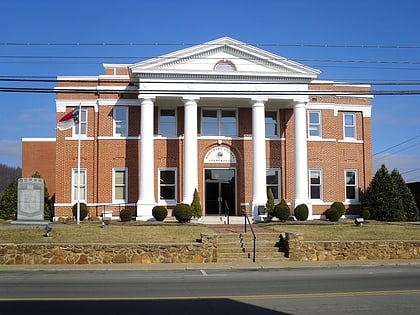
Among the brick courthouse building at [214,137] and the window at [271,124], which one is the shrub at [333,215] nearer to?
the brick courthouse building at [214,137]

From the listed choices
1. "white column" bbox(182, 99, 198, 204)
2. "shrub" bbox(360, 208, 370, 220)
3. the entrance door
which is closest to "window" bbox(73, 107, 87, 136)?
"white column" bbox(182, 99, 198, 204)

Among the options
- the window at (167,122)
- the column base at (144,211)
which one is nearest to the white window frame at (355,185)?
the window at (167,122)

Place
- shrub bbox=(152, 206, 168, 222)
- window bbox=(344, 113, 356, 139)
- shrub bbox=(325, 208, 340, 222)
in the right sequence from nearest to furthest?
shrub bbox=(152, 206, 168, 222) < shrub bbox=(325, 208, 340, 222) < window bbox=(344, 113, 356, 139)

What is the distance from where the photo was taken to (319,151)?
3850 cm

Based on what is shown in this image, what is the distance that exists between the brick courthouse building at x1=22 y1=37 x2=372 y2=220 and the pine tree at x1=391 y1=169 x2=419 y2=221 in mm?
2277

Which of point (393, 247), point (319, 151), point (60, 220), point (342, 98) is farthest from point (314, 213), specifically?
point (60, 220)

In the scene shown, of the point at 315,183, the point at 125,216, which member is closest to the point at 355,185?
the point at 315,183

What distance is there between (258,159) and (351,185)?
28.8 feet

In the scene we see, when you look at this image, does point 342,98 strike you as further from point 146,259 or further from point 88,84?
point 146,259

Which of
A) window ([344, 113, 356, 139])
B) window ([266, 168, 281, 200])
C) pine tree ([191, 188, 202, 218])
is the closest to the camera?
pine tree ([191, 188, 202, 218])

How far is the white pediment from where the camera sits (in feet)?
114

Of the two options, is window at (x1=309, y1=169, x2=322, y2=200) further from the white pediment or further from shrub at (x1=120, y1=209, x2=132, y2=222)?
shrub at (x1=120, y1=209, x2=132, y2=222)

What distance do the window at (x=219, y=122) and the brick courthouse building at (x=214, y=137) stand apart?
7cm

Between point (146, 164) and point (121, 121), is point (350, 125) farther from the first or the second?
point (121, 121)
